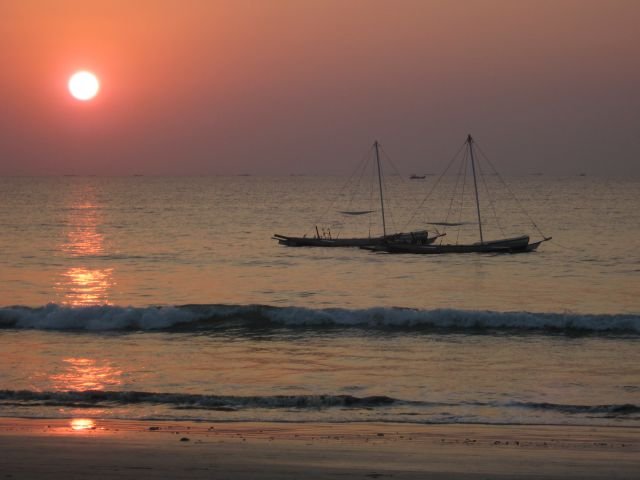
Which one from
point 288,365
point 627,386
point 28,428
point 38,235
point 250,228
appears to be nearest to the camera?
point 28,428

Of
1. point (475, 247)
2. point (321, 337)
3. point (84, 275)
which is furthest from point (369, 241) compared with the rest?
point (321, 337)

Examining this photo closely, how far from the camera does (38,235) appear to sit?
2822 inches

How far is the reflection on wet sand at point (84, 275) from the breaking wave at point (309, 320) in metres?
5.10

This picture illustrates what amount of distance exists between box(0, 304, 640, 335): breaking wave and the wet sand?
1241cm

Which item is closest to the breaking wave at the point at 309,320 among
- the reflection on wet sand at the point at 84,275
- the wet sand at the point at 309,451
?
the reflection on wet sand at the point at 84,275

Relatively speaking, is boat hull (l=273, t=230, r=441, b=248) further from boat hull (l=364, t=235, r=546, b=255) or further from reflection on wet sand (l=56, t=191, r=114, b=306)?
reflection on wet sand (l=56, t=191, r=114, b=306)

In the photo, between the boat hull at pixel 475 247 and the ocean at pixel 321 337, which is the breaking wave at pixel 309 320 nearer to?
the ocean at pixel 321 337

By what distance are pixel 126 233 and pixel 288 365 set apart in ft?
196

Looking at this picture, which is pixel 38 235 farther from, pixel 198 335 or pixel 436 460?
pixel 436 460

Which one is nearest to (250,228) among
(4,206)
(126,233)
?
(126,233)

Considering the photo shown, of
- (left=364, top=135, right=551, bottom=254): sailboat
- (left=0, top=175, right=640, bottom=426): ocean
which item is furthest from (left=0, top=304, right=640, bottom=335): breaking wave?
(left=364, top=135, right=551, bottom=254): sailboat

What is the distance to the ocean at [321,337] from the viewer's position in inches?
572

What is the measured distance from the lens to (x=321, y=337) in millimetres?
23625

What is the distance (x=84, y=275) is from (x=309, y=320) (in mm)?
20035
